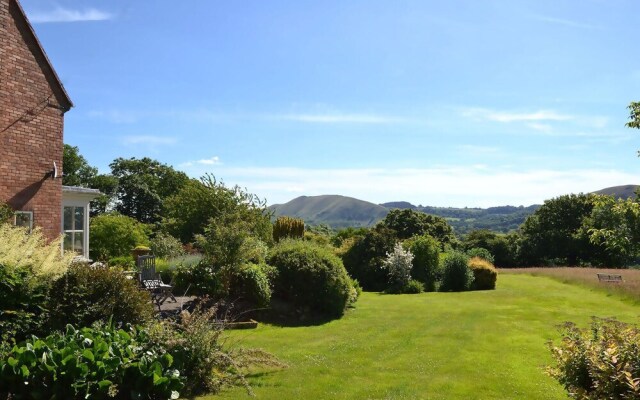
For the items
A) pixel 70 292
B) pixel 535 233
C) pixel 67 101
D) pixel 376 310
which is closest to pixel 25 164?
pixel 67 101

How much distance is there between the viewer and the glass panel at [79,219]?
16.5 metres

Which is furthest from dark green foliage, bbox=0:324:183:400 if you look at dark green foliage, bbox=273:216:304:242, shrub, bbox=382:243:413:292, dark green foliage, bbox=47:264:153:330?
dark green foliage, bbox=273:216:304:242

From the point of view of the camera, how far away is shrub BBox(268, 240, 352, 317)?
14852mm

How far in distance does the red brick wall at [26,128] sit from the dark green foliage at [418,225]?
37.6 meters

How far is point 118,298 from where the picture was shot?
7973 mm

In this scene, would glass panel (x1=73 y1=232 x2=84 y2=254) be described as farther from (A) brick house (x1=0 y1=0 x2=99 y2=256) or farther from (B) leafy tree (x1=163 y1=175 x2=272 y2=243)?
(B) leafy tree (x1=163 y1=175 x2=272 y2=243)

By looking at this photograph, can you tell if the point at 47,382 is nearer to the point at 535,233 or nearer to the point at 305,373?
the point at 305,373

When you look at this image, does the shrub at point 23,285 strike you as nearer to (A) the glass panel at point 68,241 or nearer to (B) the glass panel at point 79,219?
(A) the glass panel at point 68,241

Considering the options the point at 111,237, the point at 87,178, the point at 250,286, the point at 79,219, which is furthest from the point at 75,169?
the point at 250,286

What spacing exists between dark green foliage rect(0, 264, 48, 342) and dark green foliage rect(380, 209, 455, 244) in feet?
138

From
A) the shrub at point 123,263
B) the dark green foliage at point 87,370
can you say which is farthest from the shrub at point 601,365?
the shrub at point 123,263

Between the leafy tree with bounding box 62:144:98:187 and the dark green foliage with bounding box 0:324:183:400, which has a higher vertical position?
the leafy tree with bounding box 62:144:98:187

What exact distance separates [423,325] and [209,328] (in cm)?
768

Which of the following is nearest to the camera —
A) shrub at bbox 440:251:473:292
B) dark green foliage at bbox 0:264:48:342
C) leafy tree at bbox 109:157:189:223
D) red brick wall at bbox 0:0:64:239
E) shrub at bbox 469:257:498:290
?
dark green foliage at bbox 0:264:48:342
